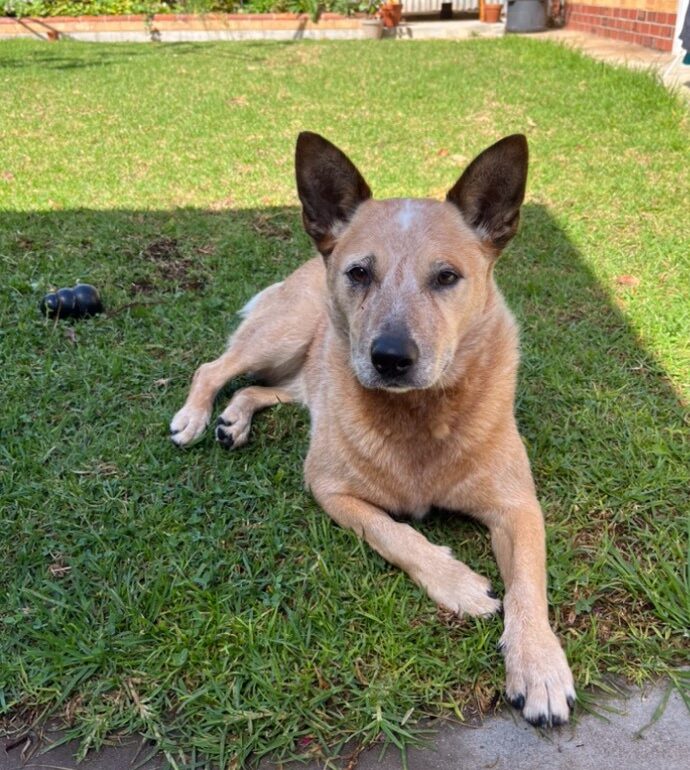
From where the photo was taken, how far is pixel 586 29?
38.2 ft

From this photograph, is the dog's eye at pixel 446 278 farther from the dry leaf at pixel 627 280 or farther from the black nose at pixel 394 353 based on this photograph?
the dry leaf at pixel 627 280

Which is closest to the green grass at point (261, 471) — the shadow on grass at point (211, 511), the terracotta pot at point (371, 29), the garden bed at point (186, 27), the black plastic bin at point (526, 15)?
the shadow on grass at point (211, 511)

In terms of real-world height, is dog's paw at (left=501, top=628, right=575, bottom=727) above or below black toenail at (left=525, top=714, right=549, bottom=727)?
above

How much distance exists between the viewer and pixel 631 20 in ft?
31.8

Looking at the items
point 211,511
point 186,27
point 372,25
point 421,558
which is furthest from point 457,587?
point 186,27

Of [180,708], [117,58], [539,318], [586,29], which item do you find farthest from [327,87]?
[180,708]

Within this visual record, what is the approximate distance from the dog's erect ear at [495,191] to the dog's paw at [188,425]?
1344 mm

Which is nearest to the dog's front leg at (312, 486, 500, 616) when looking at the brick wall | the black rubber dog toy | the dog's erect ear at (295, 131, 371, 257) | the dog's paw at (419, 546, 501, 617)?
the dog's paw at (419, 546, 501, 617)

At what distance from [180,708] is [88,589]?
55cm

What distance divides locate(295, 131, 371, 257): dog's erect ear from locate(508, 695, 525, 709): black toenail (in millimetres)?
1595

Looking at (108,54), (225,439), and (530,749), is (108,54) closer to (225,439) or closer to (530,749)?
(225,439)

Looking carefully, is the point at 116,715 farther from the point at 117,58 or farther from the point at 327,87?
the point at 117,58

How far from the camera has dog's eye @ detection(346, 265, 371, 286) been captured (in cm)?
237

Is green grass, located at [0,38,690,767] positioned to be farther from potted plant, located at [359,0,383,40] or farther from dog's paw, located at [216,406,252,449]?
potted plant, located at [359,0,383,40]
